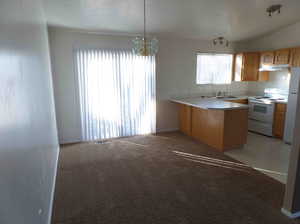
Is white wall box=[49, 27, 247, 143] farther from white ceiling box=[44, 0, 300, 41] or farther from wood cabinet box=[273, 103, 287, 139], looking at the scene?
wood cabinet box=[273, 103, 287, 139]

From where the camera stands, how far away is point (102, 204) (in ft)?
7.74

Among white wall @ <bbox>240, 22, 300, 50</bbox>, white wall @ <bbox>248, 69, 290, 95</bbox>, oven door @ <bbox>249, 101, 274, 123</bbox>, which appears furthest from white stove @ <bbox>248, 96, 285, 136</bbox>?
white wall @ <bbox>240, 22, 300, 50</bbox>

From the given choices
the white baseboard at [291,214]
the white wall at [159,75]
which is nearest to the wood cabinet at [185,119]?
the white wall at [159,75]

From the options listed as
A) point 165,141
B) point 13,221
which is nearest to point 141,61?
point 165,141

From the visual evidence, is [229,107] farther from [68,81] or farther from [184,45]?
[68,81]

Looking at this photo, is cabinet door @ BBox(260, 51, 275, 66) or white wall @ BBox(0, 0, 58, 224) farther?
cabinet door @ BBox(260, 51, 275, 66)

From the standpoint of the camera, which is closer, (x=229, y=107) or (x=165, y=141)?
(x=229, y=107)

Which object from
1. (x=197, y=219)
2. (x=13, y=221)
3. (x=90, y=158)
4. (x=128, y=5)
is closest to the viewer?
(x=13, y=221)

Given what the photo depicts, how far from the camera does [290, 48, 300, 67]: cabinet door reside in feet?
14.2

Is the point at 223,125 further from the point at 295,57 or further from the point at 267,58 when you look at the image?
the point at 267,58

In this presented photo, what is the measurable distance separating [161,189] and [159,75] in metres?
3.11

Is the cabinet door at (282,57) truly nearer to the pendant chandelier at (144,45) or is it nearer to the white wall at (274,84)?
the white wall at (274,84)

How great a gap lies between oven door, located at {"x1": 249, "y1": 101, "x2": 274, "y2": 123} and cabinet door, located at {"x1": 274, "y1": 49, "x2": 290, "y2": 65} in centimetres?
106

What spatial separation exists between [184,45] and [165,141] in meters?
2.59
